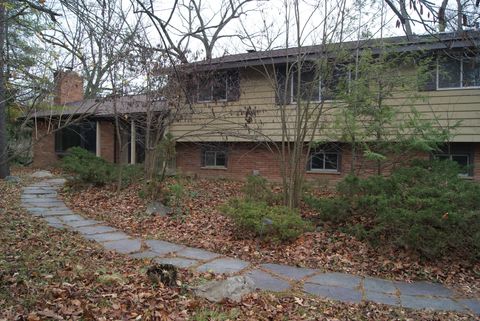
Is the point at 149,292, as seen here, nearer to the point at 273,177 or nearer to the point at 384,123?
the point at 384,123

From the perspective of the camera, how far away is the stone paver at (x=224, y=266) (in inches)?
186

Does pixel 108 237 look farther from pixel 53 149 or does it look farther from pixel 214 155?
pixel 53 149

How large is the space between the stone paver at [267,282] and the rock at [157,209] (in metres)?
3.23

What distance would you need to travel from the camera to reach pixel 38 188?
10.6m

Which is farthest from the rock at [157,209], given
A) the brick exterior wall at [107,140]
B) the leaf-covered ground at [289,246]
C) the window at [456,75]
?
the brick exterior wall at [107,140]

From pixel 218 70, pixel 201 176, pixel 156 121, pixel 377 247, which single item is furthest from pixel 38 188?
pixel 377 247

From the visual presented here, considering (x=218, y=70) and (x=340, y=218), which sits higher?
(x=218, y=70)

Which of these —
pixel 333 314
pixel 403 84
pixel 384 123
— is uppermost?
pixel 403 84

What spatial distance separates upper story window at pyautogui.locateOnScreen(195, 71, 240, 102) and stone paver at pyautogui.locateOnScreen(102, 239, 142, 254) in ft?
18.3

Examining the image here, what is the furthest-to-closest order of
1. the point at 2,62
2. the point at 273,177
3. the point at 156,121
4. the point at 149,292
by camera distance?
the point at 273,177, the point at 156,121, the point at 2,62, the point at 149,292

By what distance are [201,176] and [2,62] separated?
9663 millimetres

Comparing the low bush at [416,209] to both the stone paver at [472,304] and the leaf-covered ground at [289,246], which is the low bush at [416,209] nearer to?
the leaf-covered ground at [289,246]

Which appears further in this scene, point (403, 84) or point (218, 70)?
point (218, 70)

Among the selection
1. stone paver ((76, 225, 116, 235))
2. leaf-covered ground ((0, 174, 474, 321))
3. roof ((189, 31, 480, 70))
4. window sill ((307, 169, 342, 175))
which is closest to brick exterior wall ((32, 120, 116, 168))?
roof ((189, 31, 480, 70))
